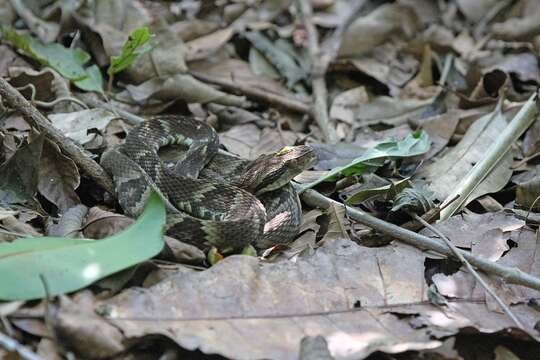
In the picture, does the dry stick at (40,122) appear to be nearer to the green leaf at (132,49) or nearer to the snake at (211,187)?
the snake at (211,187)

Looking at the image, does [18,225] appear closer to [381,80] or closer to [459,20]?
[381,80]

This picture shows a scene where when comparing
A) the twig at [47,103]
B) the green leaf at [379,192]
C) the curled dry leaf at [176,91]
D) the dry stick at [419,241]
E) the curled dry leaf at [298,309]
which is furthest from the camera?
the curled dry leaf at [176,91]

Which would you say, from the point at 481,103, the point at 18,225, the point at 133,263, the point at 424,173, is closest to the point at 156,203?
the point at 133,263

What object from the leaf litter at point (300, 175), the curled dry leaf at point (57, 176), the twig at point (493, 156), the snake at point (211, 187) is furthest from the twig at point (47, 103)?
the twig at point (493, 156)

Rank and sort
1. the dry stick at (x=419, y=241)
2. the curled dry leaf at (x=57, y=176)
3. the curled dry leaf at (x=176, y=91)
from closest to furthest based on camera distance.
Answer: the dry stick at (x=419, y=241), the curled dry leaf at (x=57, y=176), the curled dry leaf at (x=176, y=91)

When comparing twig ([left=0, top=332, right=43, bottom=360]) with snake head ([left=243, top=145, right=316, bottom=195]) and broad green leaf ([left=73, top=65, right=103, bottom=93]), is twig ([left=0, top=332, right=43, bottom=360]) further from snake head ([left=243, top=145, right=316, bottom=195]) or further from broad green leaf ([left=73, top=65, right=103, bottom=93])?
broad green leaf ([left=73, top=65, right=103, bottom=93])

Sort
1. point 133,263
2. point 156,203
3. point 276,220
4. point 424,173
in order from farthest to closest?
point 424,173, point 276,220, point 156,203, point 133,263

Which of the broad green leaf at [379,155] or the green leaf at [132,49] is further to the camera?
the green leaf at [132,49]

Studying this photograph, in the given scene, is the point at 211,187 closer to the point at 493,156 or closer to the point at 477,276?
the point at 477,276
